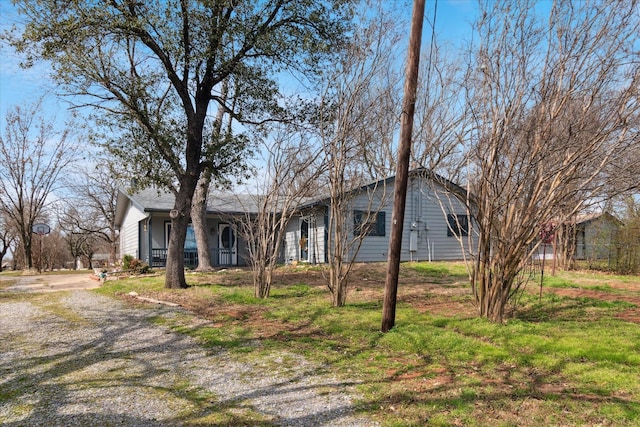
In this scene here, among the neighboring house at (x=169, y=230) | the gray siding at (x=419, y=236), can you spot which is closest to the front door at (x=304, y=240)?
the gray siding at (x=419, y=236)

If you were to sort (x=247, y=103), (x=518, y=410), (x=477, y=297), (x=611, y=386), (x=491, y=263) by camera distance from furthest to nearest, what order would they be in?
(x=247, y=103) → (x=477, y=297) → (x=491, y=263) → (x=611, y=386) → (x=518, y=410)

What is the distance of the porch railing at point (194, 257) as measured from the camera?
18.4 meters

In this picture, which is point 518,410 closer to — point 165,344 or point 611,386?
point 611,386

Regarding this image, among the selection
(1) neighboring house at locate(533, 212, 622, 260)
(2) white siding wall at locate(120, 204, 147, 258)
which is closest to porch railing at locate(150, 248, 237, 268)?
(2) white siding wall at locate(120, 204, 147, 258)

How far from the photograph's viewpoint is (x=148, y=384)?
171 inches

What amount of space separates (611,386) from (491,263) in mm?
2509

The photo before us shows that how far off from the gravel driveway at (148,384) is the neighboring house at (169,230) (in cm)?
1112

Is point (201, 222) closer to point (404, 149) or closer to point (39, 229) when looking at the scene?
point (39, 229)

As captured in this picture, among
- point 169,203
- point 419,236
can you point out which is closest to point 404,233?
point 419,236

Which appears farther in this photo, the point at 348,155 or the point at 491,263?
the point at 348,155

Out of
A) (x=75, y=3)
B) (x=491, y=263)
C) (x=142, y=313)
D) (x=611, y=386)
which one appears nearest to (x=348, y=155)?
(x=491, y=263)

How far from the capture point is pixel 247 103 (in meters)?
11.3

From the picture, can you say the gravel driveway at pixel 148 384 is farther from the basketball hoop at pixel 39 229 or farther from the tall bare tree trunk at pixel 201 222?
the basketball hoop at pixel 39 229

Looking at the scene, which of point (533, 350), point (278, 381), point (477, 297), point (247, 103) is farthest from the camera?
point (247, 103)
